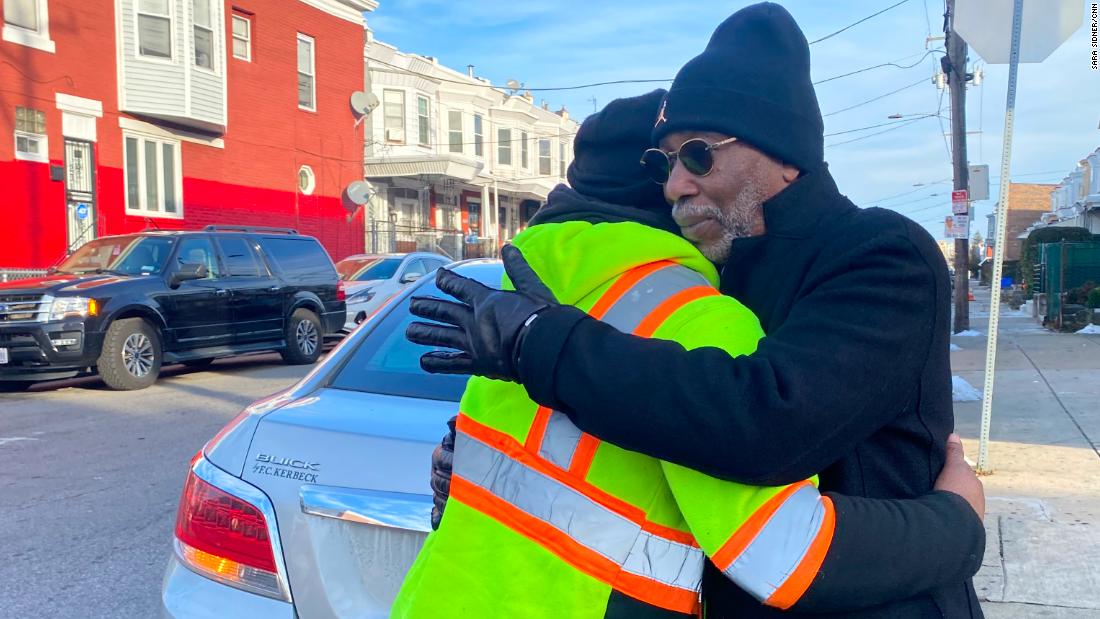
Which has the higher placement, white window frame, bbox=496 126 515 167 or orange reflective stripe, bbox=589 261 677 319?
white window frame, bbox=496 126 515 167

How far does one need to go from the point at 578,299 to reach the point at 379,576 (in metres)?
1.29

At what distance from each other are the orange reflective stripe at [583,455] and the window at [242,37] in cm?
2195

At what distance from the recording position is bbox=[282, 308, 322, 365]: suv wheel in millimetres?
13000

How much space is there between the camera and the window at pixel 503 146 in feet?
115

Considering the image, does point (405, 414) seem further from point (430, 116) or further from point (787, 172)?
point (430, 116)

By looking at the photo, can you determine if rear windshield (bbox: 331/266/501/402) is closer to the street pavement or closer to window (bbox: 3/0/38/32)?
the street pavement

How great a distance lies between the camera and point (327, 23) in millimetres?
23906

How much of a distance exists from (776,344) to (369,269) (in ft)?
51.8

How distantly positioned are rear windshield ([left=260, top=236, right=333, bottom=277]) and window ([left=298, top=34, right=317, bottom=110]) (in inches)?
422

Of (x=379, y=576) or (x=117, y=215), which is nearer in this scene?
(x=379, y=576)

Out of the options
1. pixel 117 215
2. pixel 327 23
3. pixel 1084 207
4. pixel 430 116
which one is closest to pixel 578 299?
pixel 117 215

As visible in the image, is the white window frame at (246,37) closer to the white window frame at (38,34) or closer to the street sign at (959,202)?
the white window frame at (38,34)

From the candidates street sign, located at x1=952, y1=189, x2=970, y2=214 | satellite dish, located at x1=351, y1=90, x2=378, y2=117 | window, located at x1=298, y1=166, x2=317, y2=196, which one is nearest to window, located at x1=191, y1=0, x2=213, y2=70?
window, located at x1=298, y1=166, x2=317, y2=196

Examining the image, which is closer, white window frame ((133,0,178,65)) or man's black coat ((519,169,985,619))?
man's black coat ((519,169,985,619))
